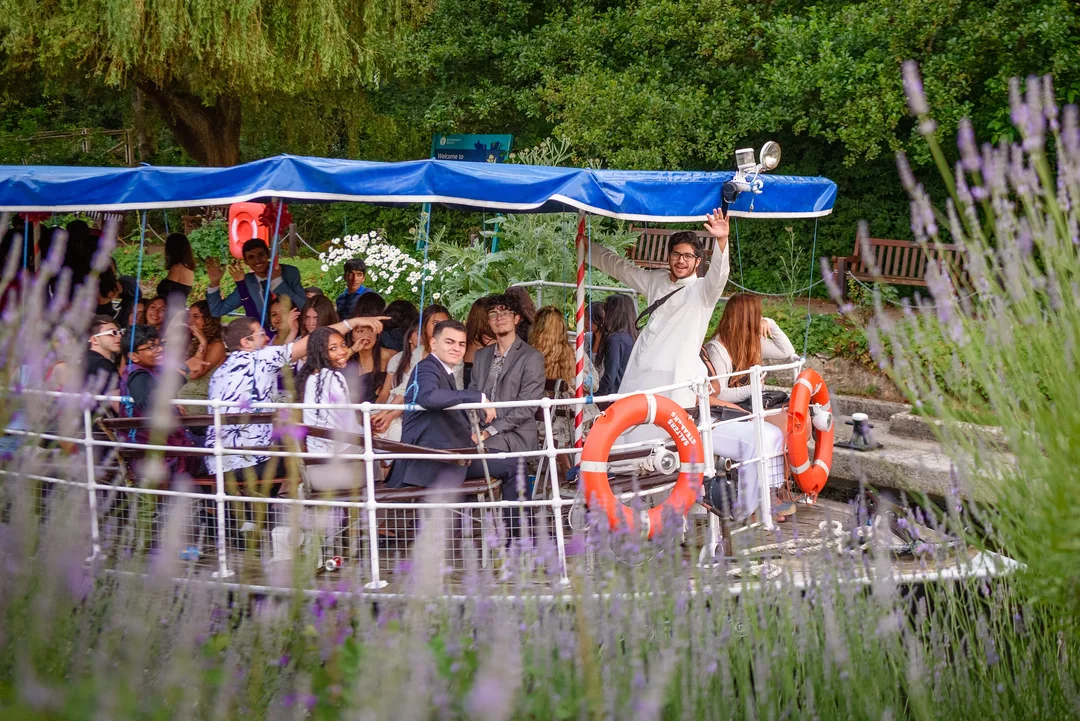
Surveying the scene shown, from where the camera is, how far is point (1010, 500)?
2736 mm

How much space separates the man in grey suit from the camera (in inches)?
227

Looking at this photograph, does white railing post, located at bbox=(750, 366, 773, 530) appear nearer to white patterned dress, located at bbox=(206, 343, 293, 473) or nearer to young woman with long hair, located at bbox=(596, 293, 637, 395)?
young woman with long hair, located at bbox=(596, 293, 637, 395)

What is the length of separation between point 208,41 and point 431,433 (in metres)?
11.9

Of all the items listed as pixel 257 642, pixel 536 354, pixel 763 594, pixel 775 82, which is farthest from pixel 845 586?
pixel 775 82

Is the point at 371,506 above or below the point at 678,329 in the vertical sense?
below

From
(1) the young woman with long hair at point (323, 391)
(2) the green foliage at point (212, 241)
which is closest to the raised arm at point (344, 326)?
(1) the young woman with long hair at point (323, 391)

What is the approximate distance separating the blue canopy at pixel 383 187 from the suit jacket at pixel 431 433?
0.95 meters

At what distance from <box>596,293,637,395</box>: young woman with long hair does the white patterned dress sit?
2341 millimetres

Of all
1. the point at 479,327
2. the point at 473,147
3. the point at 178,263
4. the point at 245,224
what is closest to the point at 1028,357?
the point at 479,327

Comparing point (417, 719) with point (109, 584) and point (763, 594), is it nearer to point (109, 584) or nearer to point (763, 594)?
point (109, 584)

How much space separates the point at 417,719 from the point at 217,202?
4660mm

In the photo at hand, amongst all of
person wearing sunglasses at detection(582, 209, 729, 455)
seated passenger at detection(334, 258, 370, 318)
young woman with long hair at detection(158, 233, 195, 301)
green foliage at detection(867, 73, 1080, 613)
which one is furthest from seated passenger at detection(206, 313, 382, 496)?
green foliage at detection(867, 73, 1080, 613)

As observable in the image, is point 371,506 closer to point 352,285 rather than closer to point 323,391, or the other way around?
point 323,391

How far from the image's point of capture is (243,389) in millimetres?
5578
